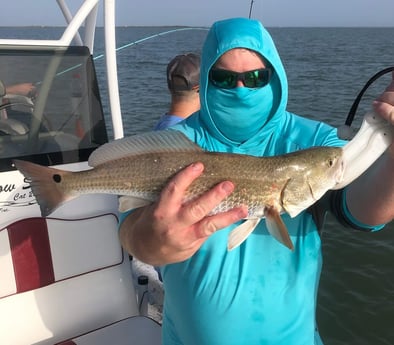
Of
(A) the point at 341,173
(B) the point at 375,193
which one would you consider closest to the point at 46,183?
(A) the point at 341,173

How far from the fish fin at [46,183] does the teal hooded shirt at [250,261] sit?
0.61m

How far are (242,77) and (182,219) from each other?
0.76 meters

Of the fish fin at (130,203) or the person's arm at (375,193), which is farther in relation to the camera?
the fish fin at (130,203)

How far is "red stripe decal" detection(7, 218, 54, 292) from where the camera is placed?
320 centimetres

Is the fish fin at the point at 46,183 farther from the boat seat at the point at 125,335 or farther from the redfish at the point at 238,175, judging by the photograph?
the boat seat at the point at 125,335

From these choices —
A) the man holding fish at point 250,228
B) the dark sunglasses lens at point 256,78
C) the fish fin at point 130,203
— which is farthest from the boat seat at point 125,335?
the dark sunglasses lens at point 256,78

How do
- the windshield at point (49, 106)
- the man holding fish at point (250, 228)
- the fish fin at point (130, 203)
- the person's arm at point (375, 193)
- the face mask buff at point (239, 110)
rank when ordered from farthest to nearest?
the windshield at point (49, 106) < the face mask buff at point (239, 110) < the fish fin at point (130, 203) < the man holding fish at point (250, 228) < the person's arm at point (375, 193)

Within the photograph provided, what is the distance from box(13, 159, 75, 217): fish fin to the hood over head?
75cm

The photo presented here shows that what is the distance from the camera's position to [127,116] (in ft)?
60.2

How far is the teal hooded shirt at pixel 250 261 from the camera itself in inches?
81.8

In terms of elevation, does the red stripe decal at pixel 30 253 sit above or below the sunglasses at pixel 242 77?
below

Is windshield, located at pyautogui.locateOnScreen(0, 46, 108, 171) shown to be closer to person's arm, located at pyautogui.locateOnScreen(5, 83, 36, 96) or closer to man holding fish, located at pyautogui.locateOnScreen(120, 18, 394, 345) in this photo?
person's arm, located at pyautogui.locateOnScreen(5, 83, 36, 96)

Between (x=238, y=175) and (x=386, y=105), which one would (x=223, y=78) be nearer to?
(x=238, y=175)

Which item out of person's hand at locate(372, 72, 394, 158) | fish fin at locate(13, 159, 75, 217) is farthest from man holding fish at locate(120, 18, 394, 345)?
fish fin at locate(13, 159, 75, 217)
